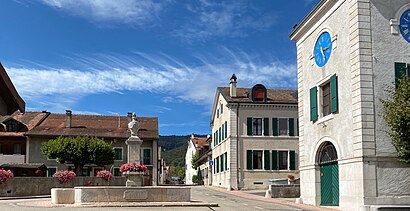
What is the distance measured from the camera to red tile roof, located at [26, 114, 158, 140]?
54.3 meters

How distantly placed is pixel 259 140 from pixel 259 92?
4288 millimetres

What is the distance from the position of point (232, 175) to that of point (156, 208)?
75.6ft

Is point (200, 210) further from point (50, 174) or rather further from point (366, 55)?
point (50, 174)

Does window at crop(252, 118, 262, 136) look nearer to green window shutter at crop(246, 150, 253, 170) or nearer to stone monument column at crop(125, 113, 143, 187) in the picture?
green window shutter at crop(246, 150, 253, 170)

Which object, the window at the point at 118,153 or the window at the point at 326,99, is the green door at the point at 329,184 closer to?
the window at the point at 326,99

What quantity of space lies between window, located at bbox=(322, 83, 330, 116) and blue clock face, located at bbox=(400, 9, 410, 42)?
405 centimetres

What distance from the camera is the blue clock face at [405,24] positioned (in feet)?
64.7

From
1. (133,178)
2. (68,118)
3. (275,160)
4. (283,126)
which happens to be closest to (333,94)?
(133,178)

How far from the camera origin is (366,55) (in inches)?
757

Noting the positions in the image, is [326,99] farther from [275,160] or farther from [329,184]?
[275,160]

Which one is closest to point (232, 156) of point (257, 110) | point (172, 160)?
point (257, 110)

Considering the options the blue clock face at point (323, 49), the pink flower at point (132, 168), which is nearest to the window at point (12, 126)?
the pink flower at point (132, 168)

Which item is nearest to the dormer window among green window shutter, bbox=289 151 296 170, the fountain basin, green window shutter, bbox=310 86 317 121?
green window shutter, bbox=289 151 296 170

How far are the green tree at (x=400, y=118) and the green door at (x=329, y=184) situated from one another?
328 centimetres
